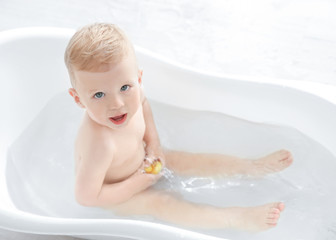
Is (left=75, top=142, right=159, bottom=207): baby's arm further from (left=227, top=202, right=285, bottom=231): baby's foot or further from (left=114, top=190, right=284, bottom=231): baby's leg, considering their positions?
(left=227, top=202, right=285, bottom=231): baby's foot

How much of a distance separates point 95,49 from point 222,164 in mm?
527

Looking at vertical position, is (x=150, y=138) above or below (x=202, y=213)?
above

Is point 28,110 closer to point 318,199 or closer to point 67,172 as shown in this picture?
point 67,172

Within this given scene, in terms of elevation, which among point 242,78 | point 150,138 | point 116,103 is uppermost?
point 116,103

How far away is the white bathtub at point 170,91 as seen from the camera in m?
1.36

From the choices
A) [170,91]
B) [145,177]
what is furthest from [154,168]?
[170,91]

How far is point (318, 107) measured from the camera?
4.41 feet

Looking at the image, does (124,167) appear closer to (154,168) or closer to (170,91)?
(154,168)

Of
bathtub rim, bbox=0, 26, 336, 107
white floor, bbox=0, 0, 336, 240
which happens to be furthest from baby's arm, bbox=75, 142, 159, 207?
white floor, bbox=0, 0, 336, 240

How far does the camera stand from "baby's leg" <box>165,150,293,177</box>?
1369 millimetres

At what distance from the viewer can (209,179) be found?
4.52 feet

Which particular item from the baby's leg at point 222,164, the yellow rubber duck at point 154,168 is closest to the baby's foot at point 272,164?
the baby's leg at point 222,164

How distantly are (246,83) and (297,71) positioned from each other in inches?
21.3

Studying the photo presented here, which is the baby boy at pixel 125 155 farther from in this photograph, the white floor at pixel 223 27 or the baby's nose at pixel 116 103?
the white floor at pixel 223 27
